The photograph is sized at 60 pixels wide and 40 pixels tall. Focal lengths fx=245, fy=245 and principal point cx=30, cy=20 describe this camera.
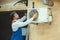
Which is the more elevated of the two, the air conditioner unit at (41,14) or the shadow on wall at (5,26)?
the air conditioner unit at (41,14)

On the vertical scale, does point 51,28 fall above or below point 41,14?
below

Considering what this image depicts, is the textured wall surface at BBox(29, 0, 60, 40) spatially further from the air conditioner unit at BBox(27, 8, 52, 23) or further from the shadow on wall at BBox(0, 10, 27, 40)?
the shadow on wall at BBox(0, 10, 27, 40)

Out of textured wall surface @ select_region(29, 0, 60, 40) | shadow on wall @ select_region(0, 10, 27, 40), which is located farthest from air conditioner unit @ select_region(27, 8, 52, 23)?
shadow on wall @ select_region(0, 10, 27, 40)

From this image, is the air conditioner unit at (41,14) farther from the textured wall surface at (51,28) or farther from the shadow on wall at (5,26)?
the shadow on wall at (5,26)

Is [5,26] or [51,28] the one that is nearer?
[51,28]

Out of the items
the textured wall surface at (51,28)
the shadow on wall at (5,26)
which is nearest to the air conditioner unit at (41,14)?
the textured wall surface at (51,28)

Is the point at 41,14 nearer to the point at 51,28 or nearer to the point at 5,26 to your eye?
the point at 51,28

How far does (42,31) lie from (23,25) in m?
0.23

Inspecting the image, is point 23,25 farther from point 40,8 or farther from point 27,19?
point 40,8

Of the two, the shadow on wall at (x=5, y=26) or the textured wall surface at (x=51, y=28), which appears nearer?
the textured wall surface at (x=51, y=28)

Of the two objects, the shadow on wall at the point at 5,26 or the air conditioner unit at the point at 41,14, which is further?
the shadow on wall at the point at 5,26

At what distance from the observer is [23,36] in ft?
8.80

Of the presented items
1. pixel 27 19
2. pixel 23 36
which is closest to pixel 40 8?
pixel 27 19

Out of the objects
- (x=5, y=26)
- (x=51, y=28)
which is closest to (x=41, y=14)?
(x=51, y=28)
